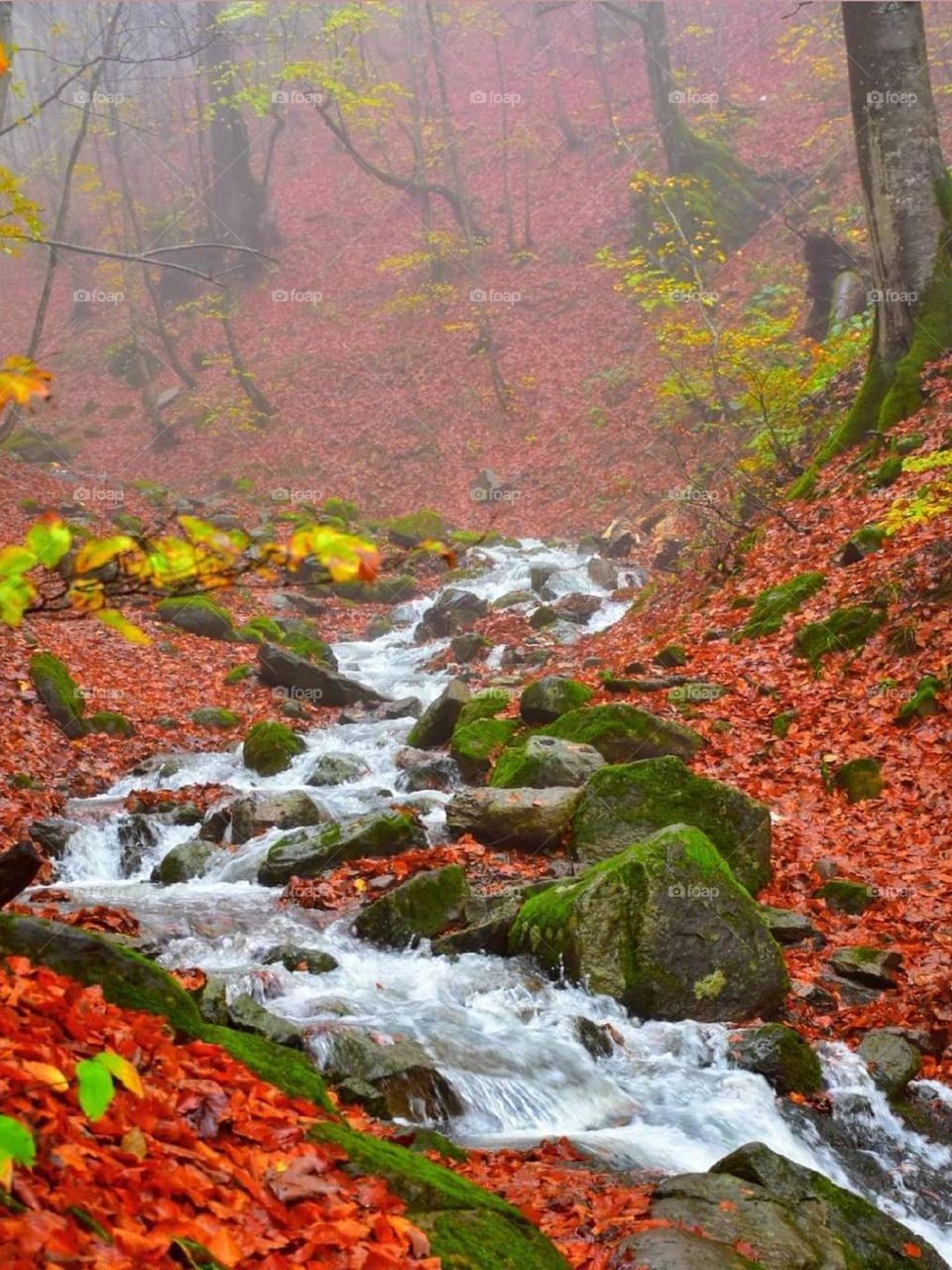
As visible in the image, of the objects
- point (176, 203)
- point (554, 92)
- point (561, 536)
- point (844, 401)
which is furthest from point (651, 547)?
point (176, 203)

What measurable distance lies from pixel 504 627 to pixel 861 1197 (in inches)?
480

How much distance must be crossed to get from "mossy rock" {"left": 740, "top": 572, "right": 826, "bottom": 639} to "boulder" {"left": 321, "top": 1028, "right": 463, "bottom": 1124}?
658cm

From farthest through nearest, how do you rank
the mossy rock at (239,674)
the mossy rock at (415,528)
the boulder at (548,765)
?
the mossy rock at (415,528) → the mossy rock at (239,674) → the boulder at (548,765)

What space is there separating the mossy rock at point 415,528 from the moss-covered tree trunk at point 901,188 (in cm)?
1109

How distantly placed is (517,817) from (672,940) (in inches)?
93.1

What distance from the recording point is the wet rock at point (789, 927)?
22.4 ft

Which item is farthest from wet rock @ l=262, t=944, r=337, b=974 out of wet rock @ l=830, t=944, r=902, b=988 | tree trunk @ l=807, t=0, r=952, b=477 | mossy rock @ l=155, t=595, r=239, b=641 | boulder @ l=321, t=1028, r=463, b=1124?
mossy rock @ l=155, t=595, r=239, b=641

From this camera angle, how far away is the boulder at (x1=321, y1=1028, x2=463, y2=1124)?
5.04m

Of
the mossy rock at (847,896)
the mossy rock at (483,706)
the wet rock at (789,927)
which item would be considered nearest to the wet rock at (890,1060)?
the wet rock at (789,927)

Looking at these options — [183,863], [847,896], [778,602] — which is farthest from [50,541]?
[778,602]

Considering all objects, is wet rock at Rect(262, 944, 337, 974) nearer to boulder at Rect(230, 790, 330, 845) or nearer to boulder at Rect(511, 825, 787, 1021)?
boulder at Rect(511, 825, 787, 1021)

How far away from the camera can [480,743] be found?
1060 centimetres

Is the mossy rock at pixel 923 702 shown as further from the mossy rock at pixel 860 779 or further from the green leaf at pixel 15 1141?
the green leaf at pixel 15 1141

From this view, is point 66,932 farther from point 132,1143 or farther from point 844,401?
point 844,401
